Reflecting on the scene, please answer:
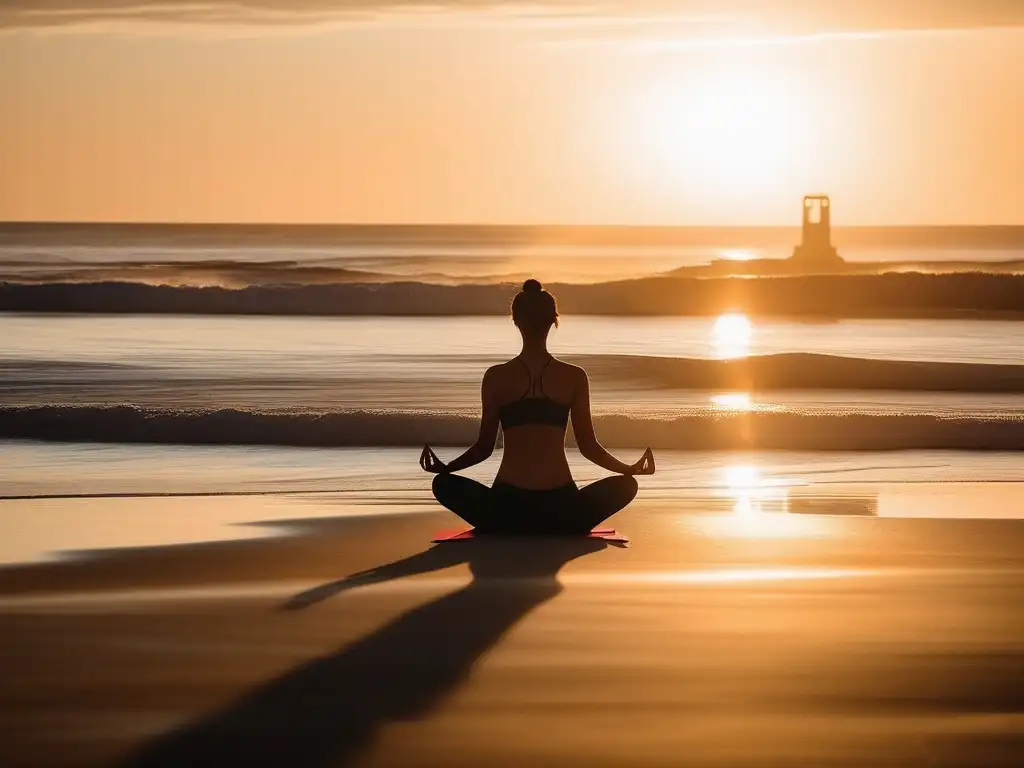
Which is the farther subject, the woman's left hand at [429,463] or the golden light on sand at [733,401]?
the golden light on sand at [733,401]

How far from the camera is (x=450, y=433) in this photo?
11531 mm

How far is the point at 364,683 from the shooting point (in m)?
3.91

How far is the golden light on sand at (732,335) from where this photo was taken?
20625mm

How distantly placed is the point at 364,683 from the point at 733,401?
1032 centimetres

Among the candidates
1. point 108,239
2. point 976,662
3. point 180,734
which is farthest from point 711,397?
point 108,239

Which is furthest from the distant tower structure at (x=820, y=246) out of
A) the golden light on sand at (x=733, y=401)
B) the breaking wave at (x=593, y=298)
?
the golden light on sand at (x=733, y=401)

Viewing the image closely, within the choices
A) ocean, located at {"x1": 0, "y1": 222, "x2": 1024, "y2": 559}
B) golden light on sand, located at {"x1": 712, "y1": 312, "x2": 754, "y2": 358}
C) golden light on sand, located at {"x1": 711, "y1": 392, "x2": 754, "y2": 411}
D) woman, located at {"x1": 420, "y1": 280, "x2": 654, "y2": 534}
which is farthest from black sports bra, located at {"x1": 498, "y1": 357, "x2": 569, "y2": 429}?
golden light on sand, located at {"x1": 712, "y1": 312, "x2": 754, "y2": 358}

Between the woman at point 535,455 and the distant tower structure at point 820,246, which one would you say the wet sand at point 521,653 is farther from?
the distant tower structure at point 820,246

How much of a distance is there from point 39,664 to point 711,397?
35.3 ft

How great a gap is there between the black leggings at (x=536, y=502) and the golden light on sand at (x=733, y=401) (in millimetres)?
7005

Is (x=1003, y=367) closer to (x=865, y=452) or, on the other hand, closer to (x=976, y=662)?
(x=865, y=452)

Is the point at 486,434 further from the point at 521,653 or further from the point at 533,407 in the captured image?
the point at 521,653

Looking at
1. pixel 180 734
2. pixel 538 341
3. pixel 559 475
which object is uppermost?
pixel 538 341

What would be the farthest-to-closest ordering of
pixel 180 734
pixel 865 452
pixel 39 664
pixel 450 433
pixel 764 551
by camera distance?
pixel 450 433 < pixel 865 452 < pixel 764 551 < pixel 39 664 < pixel 180 734
